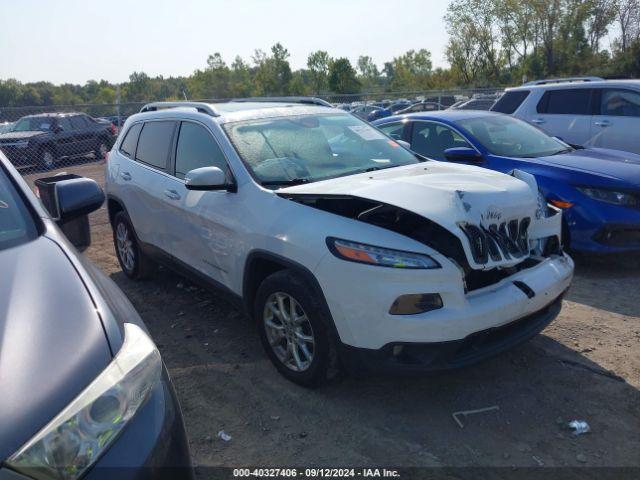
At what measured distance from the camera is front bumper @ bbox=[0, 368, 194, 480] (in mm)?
1541

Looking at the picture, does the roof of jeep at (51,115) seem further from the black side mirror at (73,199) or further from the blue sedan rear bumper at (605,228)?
the blue sedan rear bumper at (605,228)

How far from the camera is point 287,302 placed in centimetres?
342

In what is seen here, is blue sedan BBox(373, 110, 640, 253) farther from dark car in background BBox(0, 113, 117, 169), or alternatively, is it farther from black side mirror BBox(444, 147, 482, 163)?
dark car in background BBox(0, 113, 117, 169)

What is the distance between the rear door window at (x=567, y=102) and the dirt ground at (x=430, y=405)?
192 inches

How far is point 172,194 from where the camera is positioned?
4504 millimetres

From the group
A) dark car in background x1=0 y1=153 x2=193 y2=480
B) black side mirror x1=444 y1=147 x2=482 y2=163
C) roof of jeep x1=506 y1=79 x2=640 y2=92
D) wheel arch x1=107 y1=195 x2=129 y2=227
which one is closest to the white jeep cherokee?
wheel arch x1=107 y1=195 x2=129 y2=227

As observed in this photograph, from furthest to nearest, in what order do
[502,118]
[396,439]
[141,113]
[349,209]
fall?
[502,118] → [141,113] → [349,209] → [396,439]

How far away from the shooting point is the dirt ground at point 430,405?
283 centimetres

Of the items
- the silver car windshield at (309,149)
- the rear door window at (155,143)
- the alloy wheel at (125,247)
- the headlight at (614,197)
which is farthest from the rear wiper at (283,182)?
the headlight at (614,197)

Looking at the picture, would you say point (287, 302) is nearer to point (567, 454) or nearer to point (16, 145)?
point (567, 454)

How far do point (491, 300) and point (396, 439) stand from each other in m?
0.90

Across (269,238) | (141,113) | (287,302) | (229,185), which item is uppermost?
(141,113)

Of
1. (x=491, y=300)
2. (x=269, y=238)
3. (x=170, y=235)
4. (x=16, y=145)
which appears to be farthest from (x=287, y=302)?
(x=16, y=145)

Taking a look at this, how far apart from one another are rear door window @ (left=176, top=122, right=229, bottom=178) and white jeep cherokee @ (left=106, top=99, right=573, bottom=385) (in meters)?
0.02
